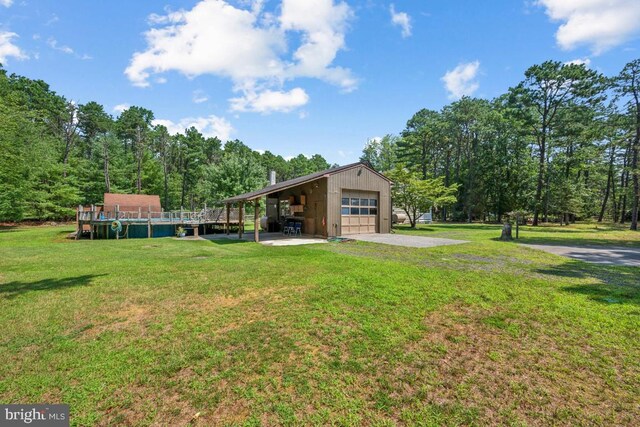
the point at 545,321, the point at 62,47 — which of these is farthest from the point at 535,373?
the point at 62,47

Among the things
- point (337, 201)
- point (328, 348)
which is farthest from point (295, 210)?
point (328, 348)

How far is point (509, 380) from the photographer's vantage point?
2576 millimetres

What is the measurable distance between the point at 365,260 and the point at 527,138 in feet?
98.3

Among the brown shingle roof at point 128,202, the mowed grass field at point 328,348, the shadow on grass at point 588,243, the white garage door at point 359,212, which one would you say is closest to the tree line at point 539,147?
the white garage door at point 359,212

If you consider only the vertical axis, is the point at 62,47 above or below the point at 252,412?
above

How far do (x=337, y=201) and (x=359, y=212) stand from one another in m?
2.06

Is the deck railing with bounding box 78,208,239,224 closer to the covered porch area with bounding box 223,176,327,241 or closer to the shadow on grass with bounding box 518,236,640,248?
the covered porch area with bounding box 223,176,327,241

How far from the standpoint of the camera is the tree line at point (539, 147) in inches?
794

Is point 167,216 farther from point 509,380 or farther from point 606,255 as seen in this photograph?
point 606,255

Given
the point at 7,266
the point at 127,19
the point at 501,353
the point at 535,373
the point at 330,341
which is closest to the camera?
the point at 535,373

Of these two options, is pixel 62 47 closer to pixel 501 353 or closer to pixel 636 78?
pixel 501 353

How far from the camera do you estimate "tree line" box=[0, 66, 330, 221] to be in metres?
21.0

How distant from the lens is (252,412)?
87.4 inches

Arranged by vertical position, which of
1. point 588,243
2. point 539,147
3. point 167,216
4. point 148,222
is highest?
point 539,147
